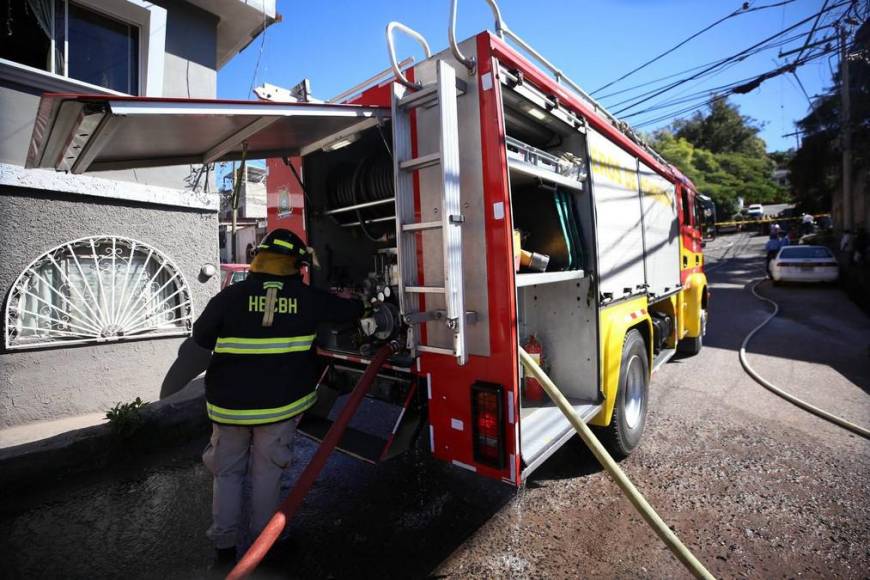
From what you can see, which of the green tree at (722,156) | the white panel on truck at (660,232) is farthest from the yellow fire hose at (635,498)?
the green tree at (722,156)

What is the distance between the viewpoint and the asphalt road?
2.44 meters

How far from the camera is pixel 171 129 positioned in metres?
2.40

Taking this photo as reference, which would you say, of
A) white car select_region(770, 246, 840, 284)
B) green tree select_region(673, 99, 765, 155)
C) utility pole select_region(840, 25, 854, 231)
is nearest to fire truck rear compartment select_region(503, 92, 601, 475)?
white car select_region(770, 246, 840, 284)

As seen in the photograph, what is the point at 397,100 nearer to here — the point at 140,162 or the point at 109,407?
the point at 140,162

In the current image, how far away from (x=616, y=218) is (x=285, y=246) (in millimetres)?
2533

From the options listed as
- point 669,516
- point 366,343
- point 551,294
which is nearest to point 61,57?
point 366,343

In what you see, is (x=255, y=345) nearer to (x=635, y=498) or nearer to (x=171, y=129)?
(x=171, y=129)

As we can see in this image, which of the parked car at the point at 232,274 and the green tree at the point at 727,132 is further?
the green tree at the point at 727,132

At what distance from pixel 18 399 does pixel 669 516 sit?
5787 mm

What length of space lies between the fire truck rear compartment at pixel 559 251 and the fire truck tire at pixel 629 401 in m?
0.47

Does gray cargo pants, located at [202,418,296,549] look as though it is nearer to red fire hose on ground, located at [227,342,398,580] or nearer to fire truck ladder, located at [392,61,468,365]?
red fire hose on ground, located at [227,342,398,580]

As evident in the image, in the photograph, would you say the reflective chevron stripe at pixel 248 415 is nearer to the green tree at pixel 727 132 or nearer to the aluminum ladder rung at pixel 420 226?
the aluminum ladder rung at pixel 420 226

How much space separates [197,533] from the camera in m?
2.81

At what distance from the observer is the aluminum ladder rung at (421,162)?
7.16 ft
